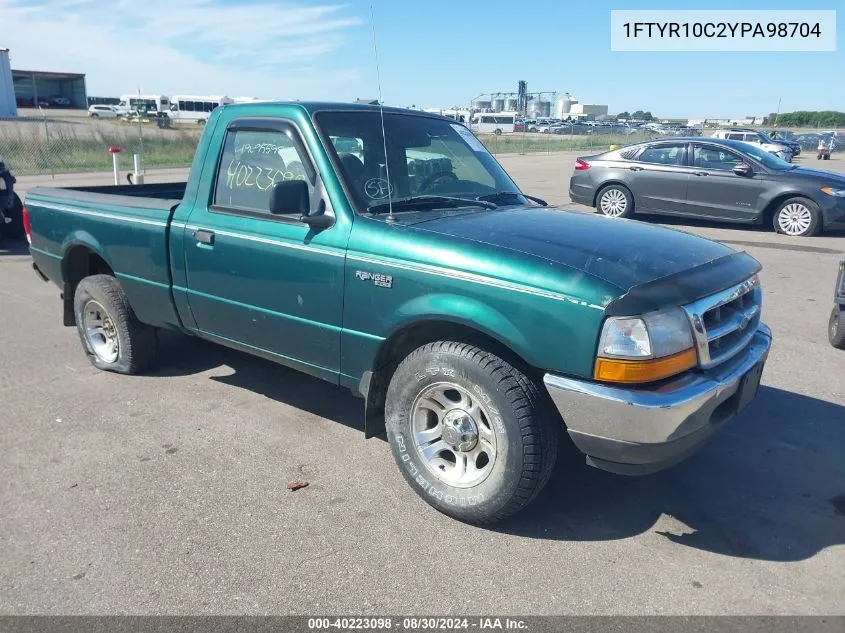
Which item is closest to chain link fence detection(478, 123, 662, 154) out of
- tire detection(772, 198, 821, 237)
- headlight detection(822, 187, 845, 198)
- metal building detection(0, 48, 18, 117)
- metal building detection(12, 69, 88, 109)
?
tire detection(772, 198, 821, 237)

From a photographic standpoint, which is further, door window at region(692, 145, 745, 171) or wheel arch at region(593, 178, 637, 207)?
wheel arch at region(593, 178, 637, 207)

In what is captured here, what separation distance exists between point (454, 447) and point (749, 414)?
241 cm

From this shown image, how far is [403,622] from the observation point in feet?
8.70

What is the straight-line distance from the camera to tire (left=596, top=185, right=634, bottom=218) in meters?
13.1

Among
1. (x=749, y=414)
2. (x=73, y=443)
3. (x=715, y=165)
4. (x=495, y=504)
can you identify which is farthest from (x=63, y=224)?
(x=715, y=165)

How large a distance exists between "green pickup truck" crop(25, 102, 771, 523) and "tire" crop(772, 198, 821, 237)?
29.7 ft

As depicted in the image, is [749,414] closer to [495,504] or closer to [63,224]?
[495,504]

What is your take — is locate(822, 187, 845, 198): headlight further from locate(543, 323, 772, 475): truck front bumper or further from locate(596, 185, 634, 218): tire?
locate(543, 323, 772, 475): truck front bumper

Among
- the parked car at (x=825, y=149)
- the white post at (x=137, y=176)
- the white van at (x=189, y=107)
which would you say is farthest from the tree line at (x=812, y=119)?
the white post at (x=137, y=176)

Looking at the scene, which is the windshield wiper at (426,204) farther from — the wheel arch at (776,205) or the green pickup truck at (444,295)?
the wheel arch at (776,205)

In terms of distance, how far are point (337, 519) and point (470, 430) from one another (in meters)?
0.78

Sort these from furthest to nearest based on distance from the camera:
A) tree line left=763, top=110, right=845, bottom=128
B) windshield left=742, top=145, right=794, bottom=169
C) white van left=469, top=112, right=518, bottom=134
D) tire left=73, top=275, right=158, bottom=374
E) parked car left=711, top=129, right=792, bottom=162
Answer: tree line left=763, top=110, right=845, bottom=128 → white van left=469, top=112, right=518, bottom=134 → parked car left=711, top=129, right=792, bottom=162 → windshield left=742, top=145, right=794, bottom=169 → tire left=73, top=275, right=158, bottom=374

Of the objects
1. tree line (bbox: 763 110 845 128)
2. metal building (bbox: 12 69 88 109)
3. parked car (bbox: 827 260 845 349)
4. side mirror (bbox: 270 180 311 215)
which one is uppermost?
metal building (bbox: 12 69 88 109)

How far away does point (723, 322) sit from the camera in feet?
10.5
